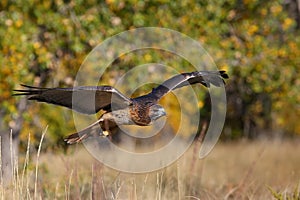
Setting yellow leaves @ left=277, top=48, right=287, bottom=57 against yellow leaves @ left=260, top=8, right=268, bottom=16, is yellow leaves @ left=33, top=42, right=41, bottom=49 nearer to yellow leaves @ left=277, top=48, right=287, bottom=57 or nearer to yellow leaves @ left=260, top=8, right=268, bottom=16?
yellow leaves @ left=260, top=8, right=268, bottom=16

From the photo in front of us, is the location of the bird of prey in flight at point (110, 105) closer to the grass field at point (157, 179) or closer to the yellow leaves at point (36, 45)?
the grass field at point (157, 179)

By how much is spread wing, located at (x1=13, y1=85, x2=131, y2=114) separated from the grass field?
1.48 ft

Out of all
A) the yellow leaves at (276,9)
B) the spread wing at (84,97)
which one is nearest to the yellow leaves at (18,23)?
the spread wing at (84,97)

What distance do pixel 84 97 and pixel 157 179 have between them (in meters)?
1.31

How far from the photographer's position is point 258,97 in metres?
15.4

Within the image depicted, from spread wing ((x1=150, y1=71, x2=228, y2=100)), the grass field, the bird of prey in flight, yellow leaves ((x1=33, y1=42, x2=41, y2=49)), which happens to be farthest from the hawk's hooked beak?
yellow leaves ((x1=33, y1=42, x2=41, y2=49))

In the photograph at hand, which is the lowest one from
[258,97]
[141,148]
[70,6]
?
[141,148]

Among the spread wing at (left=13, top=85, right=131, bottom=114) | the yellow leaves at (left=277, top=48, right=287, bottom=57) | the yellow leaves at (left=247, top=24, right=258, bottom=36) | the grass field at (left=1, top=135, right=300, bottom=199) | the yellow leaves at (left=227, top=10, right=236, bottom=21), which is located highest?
the yellow leaves at (left=227, top=10, right=236, bottom=21)

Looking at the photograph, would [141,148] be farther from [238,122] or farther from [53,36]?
[53,36]

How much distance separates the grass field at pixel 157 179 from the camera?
5066 millimetres

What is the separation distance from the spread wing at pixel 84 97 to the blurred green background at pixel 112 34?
6.64ft

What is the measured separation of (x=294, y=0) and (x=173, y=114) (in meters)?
3.16

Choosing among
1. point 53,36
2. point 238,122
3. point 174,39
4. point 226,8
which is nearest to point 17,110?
point 53,36

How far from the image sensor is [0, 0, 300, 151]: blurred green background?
28.0 ft
